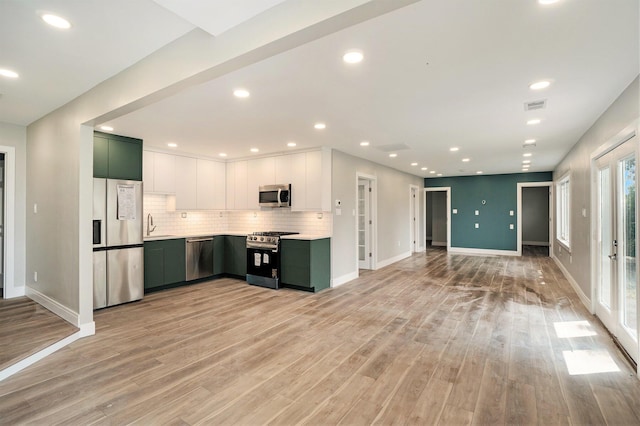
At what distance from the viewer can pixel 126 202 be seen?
459cm

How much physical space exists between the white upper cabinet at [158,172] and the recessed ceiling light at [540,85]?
5452mm

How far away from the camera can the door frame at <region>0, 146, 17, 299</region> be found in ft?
14.5

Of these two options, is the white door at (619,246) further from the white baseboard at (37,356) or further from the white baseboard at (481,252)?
the white baseboard at (481,252)

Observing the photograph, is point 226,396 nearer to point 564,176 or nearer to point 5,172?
point 5,172

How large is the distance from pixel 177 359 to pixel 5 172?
3.97 metres

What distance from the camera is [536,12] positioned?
1834mm

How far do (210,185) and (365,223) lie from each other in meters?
3.49

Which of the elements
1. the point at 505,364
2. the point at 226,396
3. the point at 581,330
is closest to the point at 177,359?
the point at 226,396

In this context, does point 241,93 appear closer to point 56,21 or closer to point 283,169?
point 56,21

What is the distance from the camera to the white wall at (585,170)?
295 cm

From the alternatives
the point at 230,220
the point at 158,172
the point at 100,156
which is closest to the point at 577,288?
the point at 230,220

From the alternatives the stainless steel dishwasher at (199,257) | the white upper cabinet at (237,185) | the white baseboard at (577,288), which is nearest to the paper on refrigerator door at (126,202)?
the stainless steel dishwasher at (199,257)

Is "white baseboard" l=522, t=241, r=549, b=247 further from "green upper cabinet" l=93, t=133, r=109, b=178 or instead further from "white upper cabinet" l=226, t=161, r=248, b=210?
"green upper cabinet" l=93, t=133, r=109, b=178

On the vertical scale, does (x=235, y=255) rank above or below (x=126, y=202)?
below
